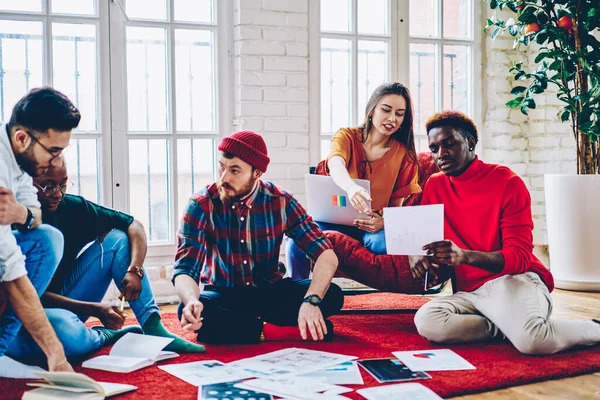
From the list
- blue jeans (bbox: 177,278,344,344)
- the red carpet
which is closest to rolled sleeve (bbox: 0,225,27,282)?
the red carpet

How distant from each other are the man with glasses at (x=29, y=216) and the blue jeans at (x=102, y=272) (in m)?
0.25

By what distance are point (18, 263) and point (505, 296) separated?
66.5 inches

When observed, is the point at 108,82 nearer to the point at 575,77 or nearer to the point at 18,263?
the point at 18,263

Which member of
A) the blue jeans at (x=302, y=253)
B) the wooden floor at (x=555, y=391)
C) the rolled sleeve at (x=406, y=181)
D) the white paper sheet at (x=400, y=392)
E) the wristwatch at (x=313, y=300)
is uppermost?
the rolled sleeve at (x=406, y=181)

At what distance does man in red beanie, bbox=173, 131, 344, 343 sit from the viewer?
8.57 feet

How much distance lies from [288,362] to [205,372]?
0.28 m

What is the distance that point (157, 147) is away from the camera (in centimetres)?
379

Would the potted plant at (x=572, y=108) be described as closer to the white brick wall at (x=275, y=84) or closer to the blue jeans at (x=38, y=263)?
the white brick wall at (x=275, y=84)

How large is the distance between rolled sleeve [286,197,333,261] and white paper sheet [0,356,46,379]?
1053mm

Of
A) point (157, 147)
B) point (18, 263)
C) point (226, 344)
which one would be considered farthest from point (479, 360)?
point (157, 147)

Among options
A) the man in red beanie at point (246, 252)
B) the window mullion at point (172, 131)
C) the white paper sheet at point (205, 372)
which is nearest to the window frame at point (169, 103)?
the window mullion at point (172, 131)

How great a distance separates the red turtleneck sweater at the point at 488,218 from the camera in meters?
2.64

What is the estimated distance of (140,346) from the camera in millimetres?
2447

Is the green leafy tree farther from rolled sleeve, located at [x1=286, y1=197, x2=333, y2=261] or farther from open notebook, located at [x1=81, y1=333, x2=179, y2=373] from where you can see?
open notebook, located at [x1=81, y1=333, x2=179, y2=373]
